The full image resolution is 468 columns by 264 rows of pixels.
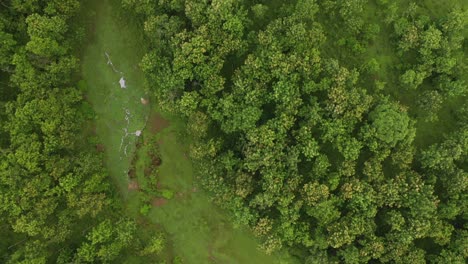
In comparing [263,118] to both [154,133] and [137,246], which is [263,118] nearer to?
[154,133]

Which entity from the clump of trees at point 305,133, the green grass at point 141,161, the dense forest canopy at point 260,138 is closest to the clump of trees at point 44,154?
the dense forest canopy at point 260,138

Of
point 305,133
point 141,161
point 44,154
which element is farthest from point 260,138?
point 44,154

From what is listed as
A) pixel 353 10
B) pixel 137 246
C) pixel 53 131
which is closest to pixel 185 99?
pixel 53 131

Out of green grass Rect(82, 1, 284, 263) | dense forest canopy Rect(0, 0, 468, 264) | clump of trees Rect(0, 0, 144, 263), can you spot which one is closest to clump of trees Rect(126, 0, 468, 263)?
dense forest canopy Rect(0, 0, 468, 264)

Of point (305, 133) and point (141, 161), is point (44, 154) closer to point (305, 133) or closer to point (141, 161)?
point (141, 161)

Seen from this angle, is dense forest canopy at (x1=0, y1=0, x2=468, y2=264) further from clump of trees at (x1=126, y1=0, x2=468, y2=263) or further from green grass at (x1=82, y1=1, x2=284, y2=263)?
green grass at (x1=82, y1=1, x2=284, y2=263)

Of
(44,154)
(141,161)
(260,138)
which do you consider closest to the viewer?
(260,138)
